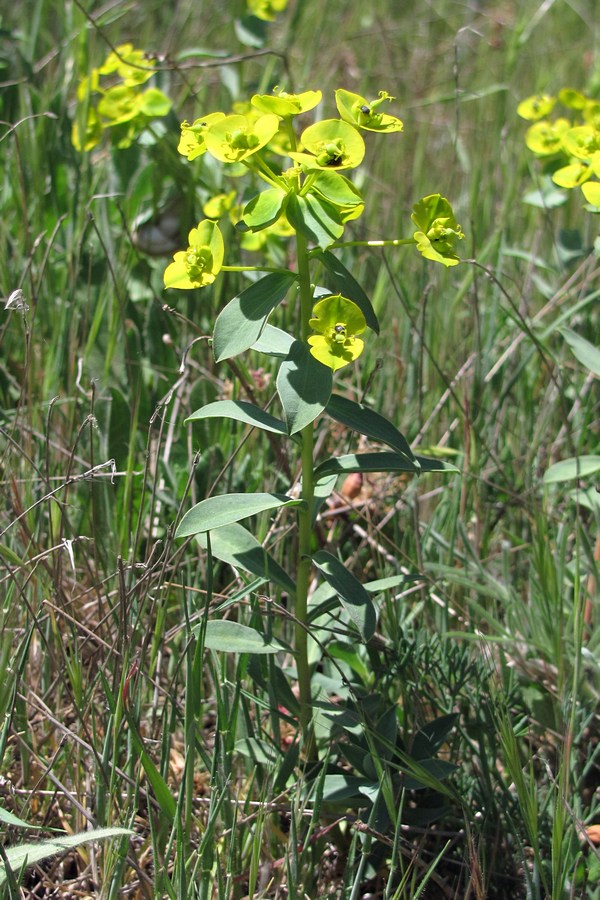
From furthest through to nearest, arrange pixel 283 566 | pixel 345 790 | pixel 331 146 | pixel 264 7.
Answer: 1. pixel 264 7
2. pixel 283 566
3. pixel 345 790
4. pixel 331 146

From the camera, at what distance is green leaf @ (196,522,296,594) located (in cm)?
124

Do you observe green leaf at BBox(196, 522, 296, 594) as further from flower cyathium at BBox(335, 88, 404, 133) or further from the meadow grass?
flower cyathium at BBox(335, 88, 404, 133)

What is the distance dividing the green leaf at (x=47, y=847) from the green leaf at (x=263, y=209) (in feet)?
2.24

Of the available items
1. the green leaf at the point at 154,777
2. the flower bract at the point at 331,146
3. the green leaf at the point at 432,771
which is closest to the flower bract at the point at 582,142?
the flower bract at the point at 331,146

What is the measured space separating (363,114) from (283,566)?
2.86 ft

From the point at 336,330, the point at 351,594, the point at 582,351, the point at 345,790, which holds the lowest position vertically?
the point at 345,790

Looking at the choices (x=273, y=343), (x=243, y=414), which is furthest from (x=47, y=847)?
(x=273, y=343)

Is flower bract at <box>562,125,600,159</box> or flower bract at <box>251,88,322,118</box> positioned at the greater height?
flower bract at <box>251,88,322,118</box>

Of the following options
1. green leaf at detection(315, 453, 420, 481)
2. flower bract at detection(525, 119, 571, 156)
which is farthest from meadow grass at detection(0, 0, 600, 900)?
flower bract at detection(525, 119, 571, 156)

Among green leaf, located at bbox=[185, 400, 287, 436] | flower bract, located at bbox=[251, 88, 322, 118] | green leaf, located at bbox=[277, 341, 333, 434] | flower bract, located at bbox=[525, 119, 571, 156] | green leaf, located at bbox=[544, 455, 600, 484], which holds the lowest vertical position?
green leaf, located at bbox=[544, 455, 600, 484]

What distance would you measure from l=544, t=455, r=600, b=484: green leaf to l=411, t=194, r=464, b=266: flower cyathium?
21.8 inches

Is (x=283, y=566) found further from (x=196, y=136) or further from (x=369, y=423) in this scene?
(x=196, y=136)

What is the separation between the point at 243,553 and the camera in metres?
1.26

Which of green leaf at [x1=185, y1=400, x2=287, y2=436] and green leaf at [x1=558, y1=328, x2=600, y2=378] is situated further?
green leaf at [x1=558, y1=328, x2=600, y2=378]
